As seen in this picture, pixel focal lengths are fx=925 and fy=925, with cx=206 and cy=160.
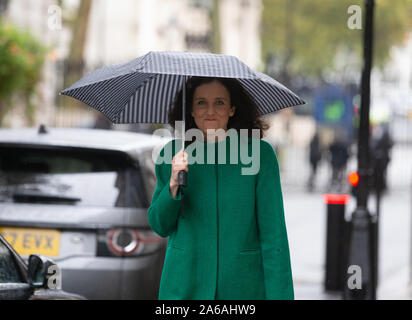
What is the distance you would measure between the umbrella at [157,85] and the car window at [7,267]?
31.4 inches

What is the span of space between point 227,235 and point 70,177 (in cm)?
216

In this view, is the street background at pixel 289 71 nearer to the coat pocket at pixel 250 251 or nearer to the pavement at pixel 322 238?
the pavement at pixel 322 238

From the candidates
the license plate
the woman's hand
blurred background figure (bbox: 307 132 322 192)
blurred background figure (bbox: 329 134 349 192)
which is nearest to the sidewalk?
blurred background figure (bbox: 329 134 349 192)

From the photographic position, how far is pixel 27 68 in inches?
639

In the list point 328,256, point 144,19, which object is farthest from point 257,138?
point 144,19

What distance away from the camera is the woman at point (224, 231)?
380 cm

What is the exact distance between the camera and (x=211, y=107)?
13.2ft

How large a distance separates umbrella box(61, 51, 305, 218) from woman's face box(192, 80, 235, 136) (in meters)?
0.08

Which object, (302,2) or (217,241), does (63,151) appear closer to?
(217,241)

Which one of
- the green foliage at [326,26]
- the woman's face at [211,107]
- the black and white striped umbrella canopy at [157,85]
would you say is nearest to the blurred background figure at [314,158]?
the black and white striped umbrella canopy at [157,85]

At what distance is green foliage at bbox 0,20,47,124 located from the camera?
1557 cm

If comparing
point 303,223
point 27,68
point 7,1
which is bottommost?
point 303,223

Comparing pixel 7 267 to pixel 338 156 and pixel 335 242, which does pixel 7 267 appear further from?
pixel 338 156

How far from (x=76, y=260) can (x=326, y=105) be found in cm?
2120
